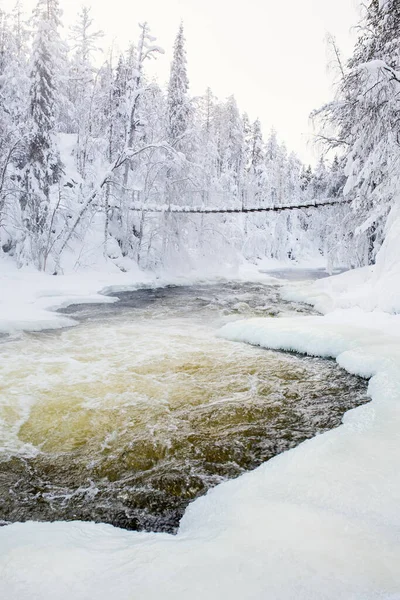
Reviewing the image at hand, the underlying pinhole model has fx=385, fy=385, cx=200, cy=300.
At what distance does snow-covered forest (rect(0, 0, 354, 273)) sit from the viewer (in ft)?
61.9

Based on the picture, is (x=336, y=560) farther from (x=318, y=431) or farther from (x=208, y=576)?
(x=318, y=431)

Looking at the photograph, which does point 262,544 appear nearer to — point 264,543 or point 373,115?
point 264,543

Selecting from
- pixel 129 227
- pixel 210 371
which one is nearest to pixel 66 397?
pixel 210 371

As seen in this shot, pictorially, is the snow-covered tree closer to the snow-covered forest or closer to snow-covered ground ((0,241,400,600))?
the snow-covered forest

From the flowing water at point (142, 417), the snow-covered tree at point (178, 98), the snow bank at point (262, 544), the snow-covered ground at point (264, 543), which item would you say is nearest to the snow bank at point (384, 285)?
the flowing water at point (142, 417)

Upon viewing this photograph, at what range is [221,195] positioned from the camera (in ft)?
83.8

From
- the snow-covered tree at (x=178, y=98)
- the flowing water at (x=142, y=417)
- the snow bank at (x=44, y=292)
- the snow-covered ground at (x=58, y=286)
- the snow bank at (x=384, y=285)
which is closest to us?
the flowing water at (x=142, y=417)

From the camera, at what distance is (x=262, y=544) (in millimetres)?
2051

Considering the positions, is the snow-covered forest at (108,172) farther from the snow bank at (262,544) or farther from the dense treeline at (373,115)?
the snow bank at (262,544)

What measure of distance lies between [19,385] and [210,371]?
9.13ft

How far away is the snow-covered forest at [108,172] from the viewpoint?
18859mm

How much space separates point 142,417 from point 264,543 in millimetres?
2604

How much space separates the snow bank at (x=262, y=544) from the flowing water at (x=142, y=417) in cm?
41

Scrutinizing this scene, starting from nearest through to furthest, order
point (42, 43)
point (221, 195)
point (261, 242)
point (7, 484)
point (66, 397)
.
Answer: point (7, 484), point (66, 397), point (42, 43), point (221, 195), point (261, 242)
